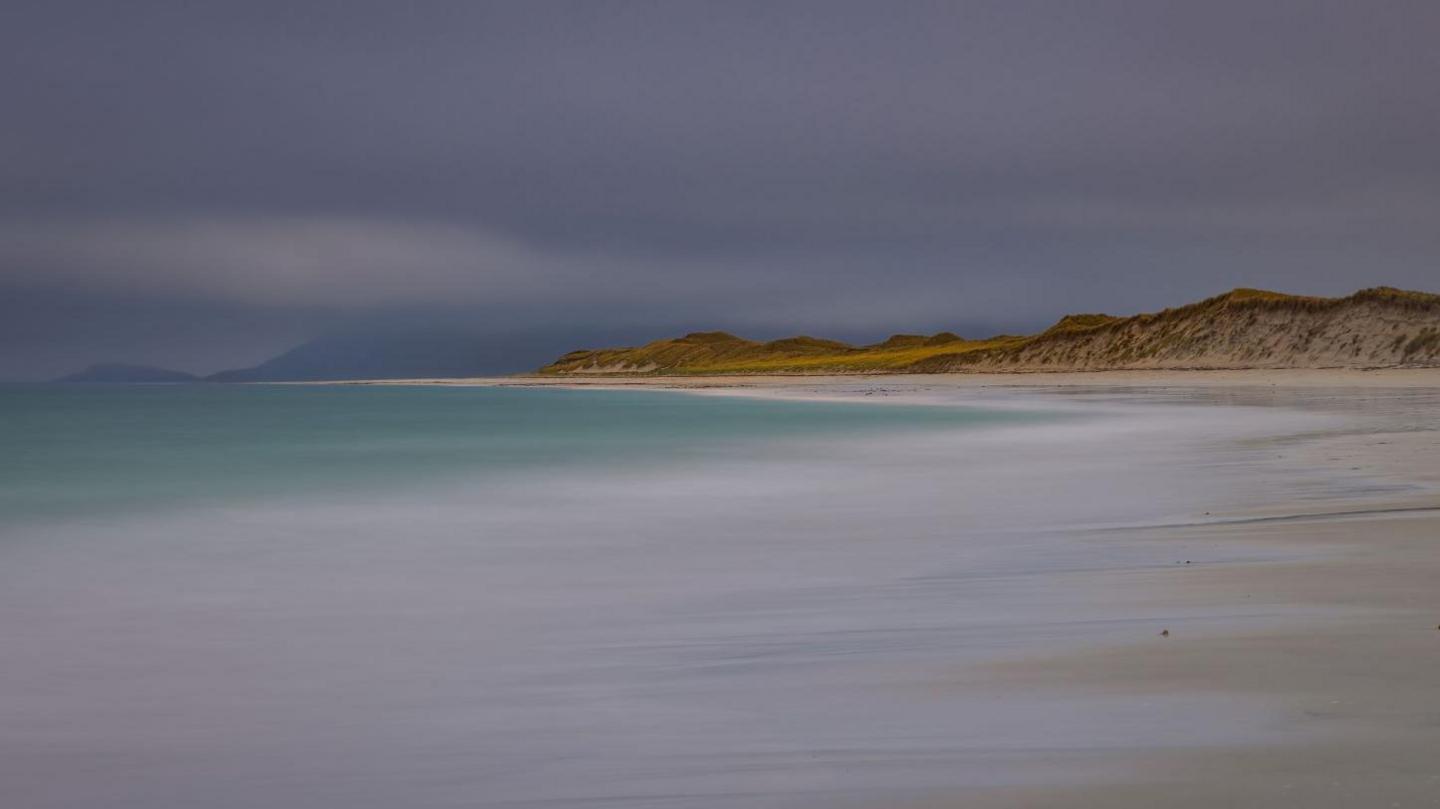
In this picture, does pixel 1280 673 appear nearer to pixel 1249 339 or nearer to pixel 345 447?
pixel 345 447

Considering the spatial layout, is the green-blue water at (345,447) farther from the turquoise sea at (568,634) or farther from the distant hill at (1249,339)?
the distant hill at (1249,339)

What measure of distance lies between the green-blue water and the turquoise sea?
689mm

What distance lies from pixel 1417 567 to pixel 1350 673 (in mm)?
2702

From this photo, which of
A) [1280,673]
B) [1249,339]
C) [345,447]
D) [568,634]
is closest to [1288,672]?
[1280,673]

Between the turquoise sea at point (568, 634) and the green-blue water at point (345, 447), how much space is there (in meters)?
0.69

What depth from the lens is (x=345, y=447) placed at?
25.2 m

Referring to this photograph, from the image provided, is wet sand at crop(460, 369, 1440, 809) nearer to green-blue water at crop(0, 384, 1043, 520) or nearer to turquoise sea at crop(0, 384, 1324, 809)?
turquoise sea at crop(0, 384, 1324, 809)

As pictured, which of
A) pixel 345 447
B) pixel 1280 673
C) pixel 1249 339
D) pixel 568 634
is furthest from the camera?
pixel 1249 339

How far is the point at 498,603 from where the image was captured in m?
6.73

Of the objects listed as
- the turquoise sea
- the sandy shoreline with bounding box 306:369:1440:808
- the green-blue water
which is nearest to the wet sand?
the sandy shoreline with bounding box 306:369:1440:808

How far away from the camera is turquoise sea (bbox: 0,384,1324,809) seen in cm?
371

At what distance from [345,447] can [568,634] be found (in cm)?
2087

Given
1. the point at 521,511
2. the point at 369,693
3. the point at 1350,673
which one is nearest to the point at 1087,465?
the point at 521,511

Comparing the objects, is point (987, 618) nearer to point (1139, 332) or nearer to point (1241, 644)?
point (1241, 644)
